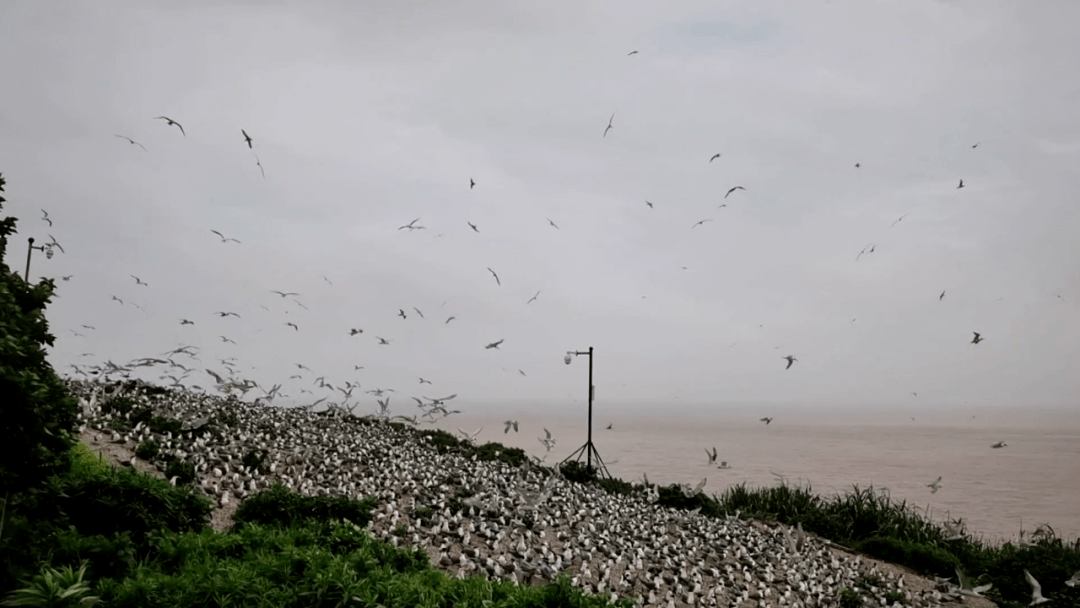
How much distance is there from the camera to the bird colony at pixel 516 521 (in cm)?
890

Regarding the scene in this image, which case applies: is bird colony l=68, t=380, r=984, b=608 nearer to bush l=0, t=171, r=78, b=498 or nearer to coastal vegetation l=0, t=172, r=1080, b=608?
bush l=0, t=171, r=78, b=498

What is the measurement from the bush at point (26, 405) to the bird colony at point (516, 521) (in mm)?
965

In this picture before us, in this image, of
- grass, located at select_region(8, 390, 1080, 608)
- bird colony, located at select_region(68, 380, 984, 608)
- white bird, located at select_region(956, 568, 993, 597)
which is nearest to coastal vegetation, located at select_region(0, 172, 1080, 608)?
grass, located at select_region(8, 390, 1080, 608)

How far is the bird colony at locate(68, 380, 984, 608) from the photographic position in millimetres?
8898

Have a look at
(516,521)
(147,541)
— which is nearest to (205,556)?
(147,541)

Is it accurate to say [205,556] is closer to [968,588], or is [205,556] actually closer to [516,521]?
[516,521]

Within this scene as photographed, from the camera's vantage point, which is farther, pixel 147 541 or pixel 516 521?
pixel 516 521

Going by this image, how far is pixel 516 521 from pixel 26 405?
6.31 meters

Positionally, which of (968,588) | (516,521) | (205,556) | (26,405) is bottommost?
(968,588)

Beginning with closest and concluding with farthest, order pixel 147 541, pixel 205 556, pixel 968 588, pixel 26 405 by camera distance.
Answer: pixel 26 405
pixel 205 556
pixel 147 541
pixel 968 588

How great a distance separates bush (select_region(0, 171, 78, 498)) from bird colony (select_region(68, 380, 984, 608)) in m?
0.97

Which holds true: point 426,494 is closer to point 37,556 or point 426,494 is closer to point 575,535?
point 575,535

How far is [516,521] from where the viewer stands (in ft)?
32.7

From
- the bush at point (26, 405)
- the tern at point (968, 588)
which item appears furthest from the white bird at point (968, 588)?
the bush at point (26, 405)
